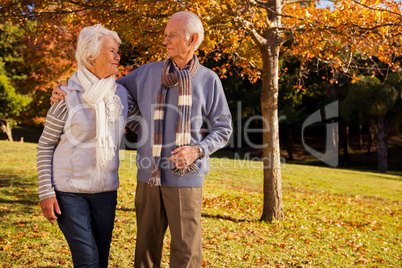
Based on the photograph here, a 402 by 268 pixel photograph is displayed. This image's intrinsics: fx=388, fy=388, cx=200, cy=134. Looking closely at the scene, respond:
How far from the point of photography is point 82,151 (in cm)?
239

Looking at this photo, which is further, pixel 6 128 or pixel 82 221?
pixel 6 128

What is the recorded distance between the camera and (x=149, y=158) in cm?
264

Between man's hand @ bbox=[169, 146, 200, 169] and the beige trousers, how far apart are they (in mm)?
222

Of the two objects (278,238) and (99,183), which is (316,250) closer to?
(278,238)

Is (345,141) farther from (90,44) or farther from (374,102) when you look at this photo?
(90,44)

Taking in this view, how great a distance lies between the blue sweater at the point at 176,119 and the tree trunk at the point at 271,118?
16.4ft

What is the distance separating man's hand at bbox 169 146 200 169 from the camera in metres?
2.42

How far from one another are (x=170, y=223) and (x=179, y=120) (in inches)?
27.4

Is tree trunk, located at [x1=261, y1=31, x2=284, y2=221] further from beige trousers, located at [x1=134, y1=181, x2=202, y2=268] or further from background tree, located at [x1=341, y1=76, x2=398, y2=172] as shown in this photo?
background tree, located at [x1=341, y1=76, x2=398, y2=172]

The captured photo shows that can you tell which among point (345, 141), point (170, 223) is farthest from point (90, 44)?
point (345, 141)

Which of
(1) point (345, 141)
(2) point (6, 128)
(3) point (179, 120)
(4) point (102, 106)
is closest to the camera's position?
(4) point (102, 106)

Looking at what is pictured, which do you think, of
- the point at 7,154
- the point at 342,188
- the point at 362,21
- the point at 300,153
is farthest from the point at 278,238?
the point at 300,153

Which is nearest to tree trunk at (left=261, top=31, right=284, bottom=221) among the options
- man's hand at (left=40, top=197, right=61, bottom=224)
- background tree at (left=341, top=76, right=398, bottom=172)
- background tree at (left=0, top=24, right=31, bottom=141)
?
man's hand at (left=40, top=197, right=61, bottom=224)

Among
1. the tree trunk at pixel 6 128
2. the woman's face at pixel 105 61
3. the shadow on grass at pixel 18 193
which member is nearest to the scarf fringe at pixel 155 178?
the woman's face at pixel 105 61
